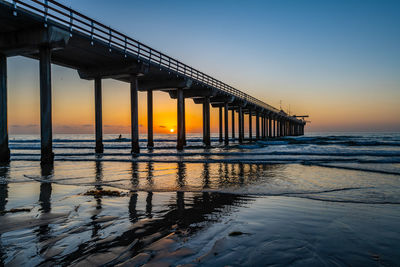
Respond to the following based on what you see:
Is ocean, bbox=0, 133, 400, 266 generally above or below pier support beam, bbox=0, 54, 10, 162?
below

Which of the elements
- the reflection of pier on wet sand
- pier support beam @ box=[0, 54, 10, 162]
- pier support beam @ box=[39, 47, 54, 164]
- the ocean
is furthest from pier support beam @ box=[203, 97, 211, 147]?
the reflection of pier on wet sand

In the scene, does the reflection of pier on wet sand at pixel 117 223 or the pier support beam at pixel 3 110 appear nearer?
the reflection of pier on wet sand at pixel 117 223

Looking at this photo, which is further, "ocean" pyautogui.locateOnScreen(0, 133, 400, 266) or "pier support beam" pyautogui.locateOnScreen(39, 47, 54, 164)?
"pier support beam" pyautogui.locateOnScreen(39, 47, 54, 164)

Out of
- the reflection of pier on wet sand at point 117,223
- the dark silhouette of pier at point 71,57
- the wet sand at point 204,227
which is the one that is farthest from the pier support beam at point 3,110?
the reflection of pier on wet sand at point 117,223

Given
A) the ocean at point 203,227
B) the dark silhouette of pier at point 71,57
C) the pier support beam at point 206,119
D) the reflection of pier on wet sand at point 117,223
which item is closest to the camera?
the ocean at point 203,227

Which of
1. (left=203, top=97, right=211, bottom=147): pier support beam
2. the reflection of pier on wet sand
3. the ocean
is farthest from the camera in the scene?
(left=203, top=97, right=211, bottom=147): pier support beam

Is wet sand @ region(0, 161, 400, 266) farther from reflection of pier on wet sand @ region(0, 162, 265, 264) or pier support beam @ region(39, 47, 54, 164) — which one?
pier support beam @ region(39, 47, 54, 164)

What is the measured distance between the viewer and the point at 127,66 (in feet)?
58.1

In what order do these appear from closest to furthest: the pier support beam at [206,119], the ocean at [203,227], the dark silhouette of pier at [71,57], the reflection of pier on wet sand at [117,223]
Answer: the ocean at [203,227] → the reflection of pier on wet sand at [117,223] → the dark silhouette of pier at [71,57] → the pier support beam at [206,119]

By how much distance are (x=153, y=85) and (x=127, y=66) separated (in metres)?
5.65

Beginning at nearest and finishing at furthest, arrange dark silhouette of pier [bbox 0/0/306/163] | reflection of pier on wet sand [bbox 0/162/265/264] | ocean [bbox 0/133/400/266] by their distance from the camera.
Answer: ocean [bbox 0/133/400/266] → reflection of pier on wet sand [bbox 0/162/265/264] → dark silhouette of pier [bbox 0/0/306/163]

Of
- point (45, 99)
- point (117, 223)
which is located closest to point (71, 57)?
point (45, 99)

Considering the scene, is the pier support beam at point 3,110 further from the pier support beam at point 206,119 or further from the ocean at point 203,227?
the pier support beam at point 206,119

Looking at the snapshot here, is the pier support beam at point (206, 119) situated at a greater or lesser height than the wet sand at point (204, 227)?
greater
